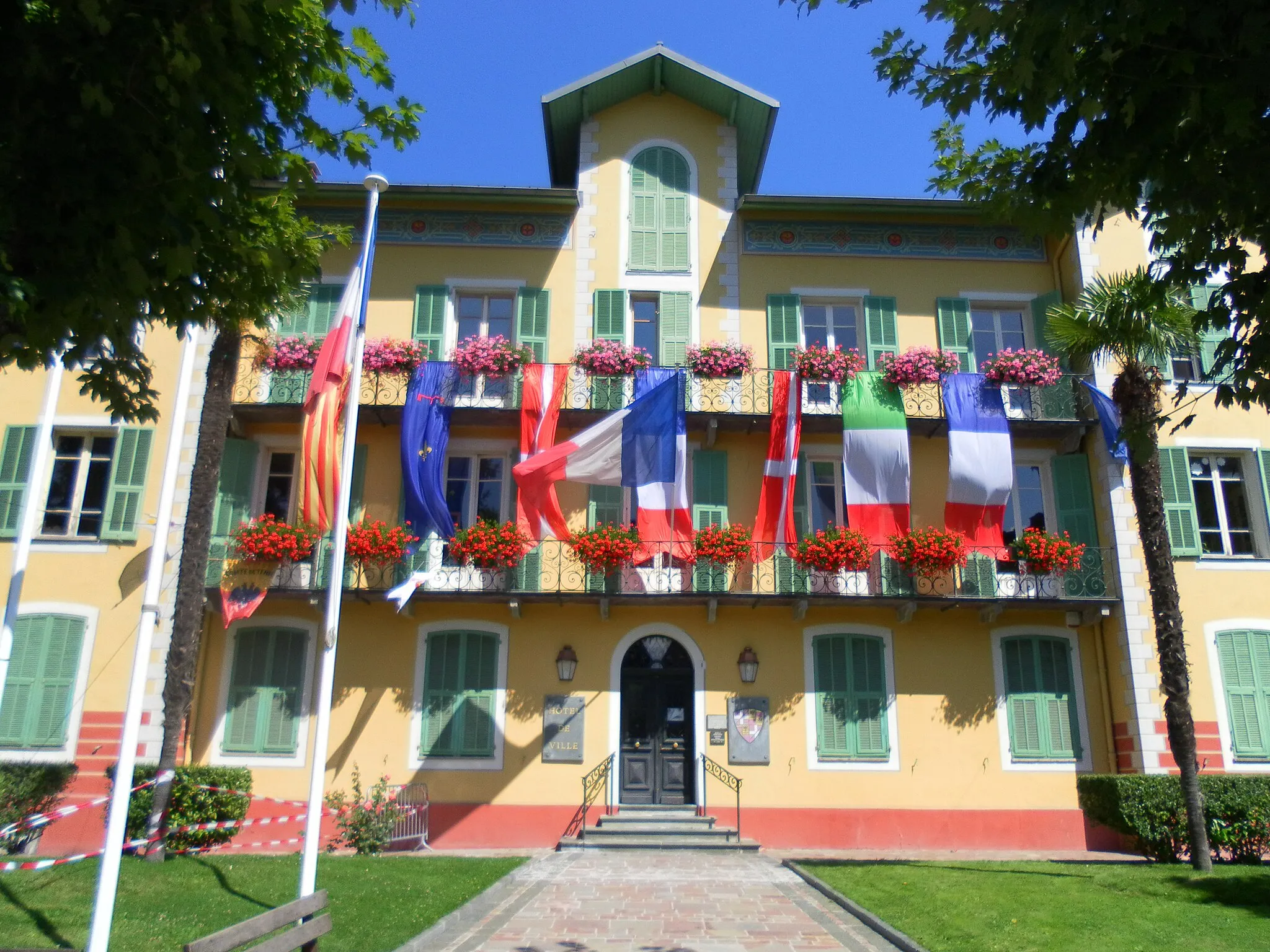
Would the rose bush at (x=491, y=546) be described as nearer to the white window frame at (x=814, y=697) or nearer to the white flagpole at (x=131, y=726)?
the white window frame at (x=814, y=697)

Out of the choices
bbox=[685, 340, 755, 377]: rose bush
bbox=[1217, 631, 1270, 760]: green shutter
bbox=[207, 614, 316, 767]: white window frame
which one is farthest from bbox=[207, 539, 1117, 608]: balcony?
bbox=[685, 340, 755, 377]: rose bush

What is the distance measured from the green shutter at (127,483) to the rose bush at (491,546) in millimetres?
5138

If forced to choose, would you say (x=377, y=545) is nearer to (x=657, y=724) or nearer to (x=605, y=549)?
(x=605, y=549)

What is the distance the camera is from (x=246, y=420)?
16594 millimetres

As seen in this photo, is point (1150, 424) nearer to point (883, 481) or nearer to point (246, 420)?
point (883, 481)

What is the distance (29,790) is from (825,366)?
1356 centimetres

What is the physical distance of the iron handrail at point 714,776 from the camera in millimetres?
15406

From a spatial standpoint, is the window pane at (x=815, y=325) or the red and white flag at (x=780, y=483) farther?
the window pane at (x=815, y=325)

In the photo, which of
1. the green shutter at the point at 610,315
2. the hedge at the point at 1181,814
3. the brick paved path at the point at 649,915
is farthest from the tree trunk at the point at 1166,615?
the green shutter at the point at 610,315

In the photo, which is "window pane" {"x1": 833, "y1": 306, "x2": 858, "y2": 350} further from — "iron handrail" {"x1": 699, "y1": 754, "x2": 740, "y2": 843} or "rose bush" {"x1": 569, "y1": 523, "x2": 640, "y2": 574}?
"iron handrail" {"x1": 699, "y1": 754, "x2": 740, "y2": 843}

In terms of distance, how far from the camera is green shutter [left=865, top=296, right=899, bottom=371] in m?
17.4

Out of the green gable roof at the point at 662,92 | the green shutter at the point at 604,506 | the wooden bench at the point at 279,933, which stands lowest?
the wooden bench at the point at 279,933

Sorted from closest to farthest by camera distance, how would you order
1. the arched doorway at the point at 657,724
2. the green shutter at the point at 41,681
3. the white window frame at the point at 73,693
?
the white window frame at the point at 73,693 < the green shutter at the point at 41,681 < the arched doorway at the point at 657,724

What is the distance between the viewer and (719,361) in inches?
662
